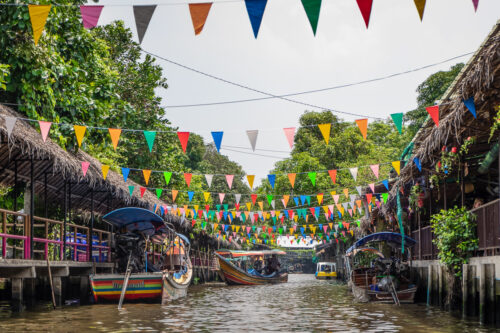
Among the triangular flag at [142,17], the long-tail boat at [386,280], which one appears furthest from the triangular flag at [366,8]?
the long-tail boat at [386,280]

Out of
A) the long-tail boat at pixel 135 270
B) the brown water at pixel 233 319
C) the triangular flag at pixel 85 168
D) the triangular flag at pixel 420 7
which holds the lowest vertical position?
the brown water at pixel 233 319

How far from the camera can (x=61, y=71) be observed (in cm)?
1446

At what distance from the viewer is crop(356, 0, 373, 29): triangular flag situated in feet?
22.6

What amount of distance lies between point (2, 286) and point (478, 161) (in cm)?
1560

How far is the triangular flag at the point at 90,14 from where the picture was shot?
25.6ft

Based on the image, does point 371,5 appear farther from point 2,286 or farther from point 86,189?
point 2,286

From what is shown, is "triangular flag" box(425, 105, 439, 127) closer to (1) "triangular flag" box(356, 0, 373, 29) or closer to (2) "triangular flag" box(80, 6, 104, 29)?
(1) "triangular flag" box(356, 0, 373, 29)

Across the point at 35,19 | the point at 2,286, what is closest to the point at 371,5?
the point at 35,19

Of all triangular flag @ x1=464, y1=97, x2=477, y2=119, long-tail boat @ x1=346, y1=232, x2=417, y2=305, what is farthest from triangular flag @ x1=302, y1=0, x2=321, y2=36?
long-tail boat @ x1=346, y1=232, x2=417, y2=305

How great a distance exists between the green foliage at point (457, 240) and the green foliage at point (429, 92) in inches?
830

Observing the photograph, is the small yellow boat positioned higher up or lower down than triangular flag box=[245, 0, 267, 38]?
lower down

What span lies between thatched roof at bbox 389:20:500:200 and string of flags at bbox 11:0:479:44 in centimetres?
173

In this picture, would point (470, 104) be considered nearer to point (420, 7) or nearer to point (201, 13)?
point (420, 7)

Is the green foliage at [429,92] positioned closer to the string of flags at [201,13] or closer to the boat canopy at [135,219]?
the boat canopy at [135,219]
